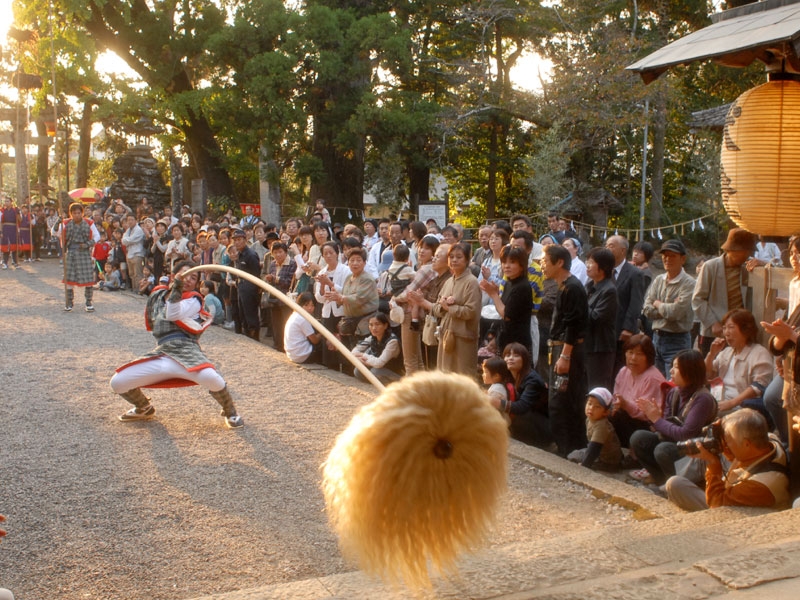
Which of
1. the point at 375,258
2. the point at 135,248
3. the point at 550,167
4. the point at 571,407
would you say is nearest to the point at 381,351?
the point at 571,407

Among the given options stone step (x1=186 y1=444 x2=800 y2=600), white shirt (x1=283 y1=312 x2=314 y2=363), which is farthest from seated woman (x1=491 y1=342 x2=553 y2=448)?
white shirt (x1=283 y1=312 x2=314 y2=363)

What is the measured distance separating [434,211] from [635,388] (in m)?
9.97

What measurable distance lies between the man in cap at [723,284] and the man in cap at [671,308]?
509 mm

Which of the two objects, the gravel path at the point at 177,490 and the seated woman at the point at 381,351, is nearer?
the gravel path at the point at 177,490

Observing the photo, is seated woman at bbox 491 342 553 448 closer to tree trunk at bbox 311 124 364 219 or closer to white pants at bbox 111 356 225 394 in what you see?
white pants at bbox 111 356 225 394

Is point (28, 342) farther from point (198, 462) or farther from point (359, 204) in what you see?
point (359, 204)

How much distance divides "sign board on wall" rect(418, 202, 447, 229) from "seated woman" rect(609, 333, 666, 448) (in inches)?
379

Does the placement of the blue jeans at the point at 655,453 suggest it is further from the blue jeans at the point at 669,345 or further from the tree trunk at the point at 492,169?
the tree trunk at the point at 492,169

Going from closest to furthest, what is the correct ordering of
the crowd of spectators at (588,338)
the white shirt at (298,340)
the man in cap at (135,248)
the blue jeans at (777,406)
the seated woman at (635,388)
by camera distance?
the blue jeans at (777,406)
the crowd of spectators at (588,338)
the seated woman at (635,388)
the white shirt at (298,340)
the man in cap at (135,248)

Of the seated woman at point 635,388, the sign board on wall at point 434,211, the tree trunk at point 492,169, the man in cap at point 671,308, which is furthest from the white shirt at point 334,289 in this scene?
the tree trunk at point 492,169

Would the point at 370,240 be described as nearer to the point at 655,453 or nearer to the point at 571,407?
the point at 571,407

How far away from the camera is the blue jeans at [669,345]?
6.52 metres

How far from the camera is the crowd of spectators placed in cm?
469

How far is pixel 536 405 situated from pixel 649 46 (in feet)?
48.2
